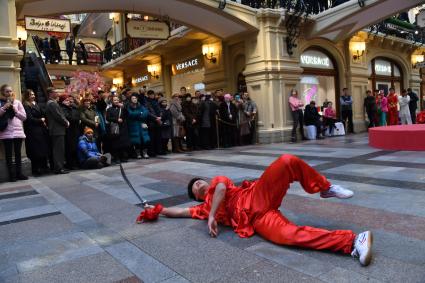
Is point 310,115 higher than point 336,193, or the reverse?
point 310,115

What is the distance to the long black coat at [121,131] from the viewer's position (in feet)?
31.8

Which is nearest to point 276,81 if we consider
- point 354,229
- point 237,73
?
point 237,73

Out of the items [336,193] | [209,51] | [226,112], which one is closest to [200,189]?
[336,193]

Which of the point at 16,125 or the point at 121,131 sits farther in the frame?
the point at 121,131

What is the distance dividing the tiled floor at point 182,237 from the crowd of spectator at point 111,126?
1.91m

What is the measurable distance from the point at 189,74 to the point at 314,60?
525cm

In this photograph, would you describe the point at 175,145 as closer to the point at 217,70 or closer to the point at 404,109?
the point at 217,70

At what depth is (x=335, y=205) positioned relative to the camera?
455cm

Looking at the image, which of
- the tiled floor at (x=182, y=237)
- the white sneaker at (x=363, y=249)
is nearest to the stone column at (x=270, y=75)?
the tiled floor at (x=182, y=237)

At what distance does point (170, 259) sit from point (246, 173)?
153 inches

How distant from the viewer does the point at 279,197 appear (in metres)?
3.35

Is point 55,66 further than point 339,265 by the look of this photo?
Yes

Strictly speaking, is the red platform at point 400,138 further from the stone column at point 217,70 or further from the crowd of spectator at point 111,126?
the stone column at point 217,70

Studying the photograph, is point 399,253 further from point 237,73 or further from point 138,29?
point 237,73
